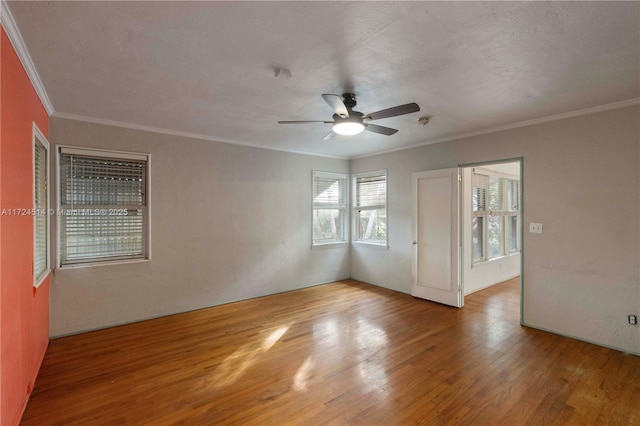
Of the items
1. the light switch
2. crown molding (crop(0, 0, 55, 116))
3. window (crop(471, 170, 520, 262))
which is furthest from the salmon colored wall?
window (crop(471, 170, 520, 262))

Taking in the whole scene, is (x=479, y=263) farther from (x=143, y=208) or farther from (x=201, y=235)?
(x=143, y=208)

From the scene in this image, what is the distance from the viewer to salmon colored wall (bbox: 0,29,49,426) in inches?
68.4

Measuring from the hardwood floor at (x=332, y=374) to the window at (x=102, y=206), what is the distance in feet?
3.21

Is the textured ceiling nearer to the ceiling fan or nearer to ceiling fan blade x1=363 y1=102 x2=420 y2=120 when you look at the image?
the ceiling fan

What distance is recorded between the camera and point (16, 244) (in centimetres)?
199

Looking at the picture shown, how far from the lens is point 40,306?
2.83 m

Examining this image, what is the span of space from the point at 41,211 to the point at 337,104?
3083 mm

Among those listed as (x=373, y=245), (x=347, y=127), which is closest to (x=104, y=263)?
(x=347, y=127)

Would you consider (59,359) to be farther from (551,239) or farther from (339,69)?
(551,239)

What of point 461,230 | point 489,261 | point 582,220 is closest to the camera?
point 582,220

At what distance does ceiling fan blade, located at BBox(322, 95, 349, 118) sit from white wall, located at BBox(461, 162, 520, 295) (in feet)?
9.50

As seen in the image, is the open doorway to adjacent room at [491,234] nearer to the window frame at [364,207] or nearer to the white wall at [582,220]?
the white wall at [582,220]

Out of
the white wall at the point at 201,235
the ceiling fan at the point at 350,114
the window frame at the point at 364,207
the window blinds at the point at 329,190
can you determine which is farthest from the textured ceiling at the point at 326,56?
the window blinds at the point at 329,190

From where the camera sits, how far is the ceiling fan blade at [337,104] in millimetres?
2297
